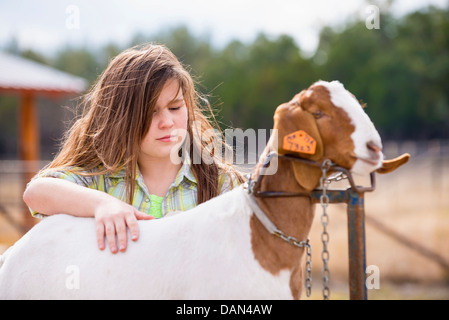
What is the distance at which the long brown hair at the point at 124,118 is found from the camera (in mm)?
2742

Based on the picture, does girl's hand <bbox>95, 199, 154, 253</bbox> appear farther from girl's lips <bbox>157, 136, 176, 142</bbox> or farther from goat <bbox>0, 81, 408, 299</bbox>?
girl's lips <bbox>157, 136, 176, 142</bbox>

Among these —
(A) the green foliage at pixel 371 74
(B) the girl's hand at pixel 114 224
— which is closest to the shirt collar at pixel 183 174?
(B) the girl's hand at pixel 114 224

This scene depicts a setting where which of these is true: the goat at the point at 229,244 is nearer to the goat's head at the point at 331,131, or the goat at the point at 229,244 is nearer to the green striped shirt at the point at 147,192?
the goat's head at the point at 331,131

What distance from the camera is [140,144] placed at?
9.22 feet

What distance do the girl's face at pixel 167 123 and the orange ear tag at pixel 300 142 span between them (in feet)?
2.95

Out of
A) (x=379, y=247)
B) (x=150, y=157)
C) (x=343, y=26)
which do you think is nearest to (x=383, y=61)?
(x=343, y=26)

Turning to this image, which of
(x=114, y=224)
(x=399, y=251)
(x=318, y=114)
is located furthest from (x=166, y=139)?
(x=399, y=251)

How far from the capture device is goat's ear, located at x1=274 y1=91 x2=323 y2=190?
6.90 ft

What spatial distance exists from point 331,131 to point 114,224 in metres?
1.11

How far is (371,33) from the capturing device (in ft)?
171

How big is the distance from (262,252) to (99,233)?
781mm

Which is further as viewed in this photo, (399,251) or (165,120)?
(399,251)

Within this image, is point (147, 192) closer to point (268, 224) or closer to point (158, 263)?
point (158, 263)
